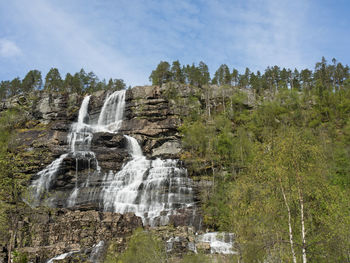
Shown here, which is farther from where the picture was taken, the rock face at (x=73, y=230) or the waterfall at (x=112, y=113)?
the waterfall at (x=112, y=113)

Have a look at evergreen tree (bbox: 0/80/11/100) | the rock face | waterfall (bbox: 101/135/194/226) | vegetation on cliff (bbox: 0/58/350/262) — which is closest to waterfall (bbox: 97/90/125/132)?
vegetation on cliff (bbox: 0/58/350/262)

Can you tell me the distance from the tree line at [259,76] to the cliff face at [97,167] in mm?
12408

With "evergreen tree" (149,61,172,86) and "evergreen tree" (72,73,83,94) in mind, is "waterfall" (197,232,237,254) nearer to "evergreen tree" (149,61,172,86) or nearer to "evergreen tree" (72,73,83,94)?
"evergreen tree" (149,61,172,86)

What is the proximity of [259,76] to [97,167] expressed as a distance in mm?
76066

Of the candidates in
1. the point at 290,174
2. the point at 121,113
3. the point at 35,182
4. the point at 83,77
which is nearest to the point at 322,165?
the point at 290,174

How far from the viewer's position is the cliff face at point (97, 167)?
1291 inches

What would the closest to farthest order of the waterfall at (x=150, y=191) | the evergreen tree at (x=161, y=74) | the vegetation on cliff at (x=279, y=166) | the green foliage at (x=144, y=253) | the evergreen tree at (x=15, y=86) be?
the vegetation on cliff at (x=279, y=166) → the green foliage at (x=144, y=253) → the waterfall at (x=150, y=191) → the evergreen tree at (x=161, y=74) → the evergreen tree at (x=15, y=86)

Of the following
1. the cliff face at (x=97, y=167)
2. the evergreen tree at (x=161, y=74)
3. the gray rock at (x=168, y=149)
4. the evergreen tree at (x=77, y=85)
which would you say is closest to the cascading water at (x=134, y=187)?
the cliff face at (x=97, y=167)

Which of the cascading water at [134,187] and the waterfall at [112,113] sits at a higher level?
the waterfall at [112,113]

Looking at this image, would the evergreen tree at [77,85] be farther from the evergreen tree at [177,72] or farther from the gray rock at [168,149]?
the gray rock at [168,149]

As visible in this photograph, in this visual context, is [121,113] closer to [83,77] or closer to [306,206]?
[83,77]

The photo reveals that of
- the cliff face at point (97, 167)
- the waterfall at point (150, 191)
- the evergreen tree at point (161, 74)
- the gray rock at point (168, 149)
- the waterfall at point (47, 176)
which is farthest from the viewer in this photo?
the evergreen tree at point (161, 74)

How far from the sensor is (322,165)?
1795 centimetres

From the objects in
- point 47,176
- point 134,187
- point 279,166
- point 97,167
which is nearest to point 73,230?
point 134,187
